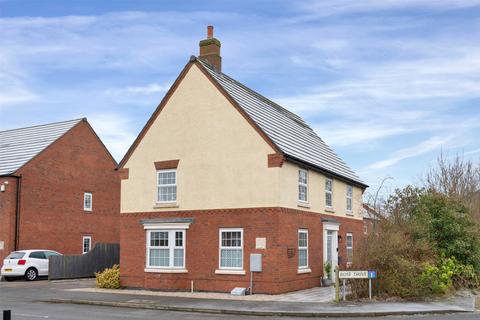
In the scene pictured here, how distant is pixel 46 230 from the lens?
36531mm

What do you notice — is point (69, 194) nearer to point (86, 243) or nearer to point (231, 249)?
point (86, 243)

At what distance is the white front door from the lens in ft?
90.2

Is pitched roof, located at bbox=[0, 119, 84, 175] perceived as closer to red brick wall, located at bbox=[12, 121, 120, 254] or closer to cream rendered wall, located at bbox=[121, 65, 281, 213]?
red brick wall, located at bbox=[12, 121, 120, 254]

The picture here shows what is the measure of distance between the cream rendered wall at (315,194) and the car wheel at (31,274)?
16.1 m

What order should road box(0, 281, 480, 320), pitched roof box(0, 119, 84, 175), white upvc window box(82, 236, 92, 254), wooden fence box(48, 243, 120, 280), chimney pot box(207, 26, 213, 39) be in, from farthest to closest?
white upvc window box(82, 236, 92, 254) → pitched roof box(0, 119, 84, 175) → wooden fence box(48, 243, 120, 280) → chimney pot box(207, 26, 213, 39) → road box(0, 281, 480, 320)

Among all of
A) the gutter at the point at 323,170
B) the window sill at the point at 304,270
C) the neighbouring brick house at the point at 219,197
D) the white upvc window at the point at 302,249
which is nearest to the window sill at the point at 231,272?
the neighbouring brick house at the point at 219,197

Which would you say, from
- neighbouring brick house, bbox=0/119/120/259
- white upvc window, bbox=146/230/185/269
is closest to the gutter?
white upvc window, bbox=146/230/185/269

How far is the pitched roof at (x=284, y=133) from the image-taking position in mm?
24531

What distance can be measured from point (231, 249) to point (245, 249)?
27.7 inches

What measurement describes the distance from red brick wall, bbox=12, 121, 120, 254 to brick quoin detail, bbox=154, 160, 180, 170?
12990 mm

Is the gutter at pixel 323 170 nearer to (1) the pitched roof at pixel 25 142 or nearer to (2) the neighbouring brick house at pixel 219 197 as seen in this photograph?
(2) the neighbouring brick house at pixel 219 197

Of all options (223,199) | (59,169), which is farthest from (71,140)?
(223,199)

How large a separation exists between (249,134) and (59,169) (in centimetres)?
1880

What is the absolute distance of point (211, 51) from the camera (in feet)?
95.1
